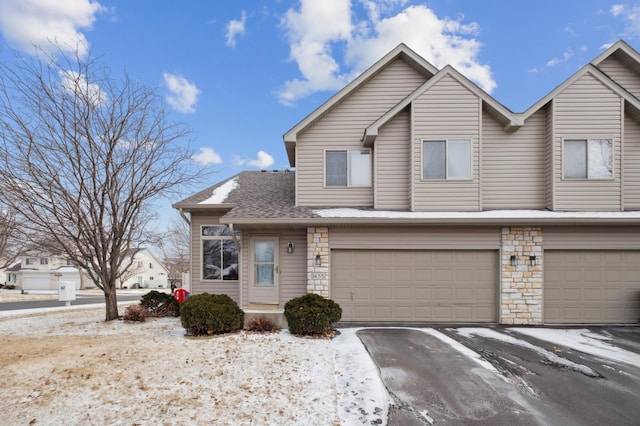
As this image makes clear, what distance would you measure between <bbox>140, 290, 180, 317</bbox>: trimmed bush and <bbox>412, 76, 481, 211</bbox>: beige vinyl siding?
7965 mm

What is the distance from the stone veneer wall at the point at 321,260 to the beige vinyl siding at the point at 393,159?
2.05 meters

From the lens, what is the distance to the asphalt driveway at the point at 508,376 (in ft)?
12.5

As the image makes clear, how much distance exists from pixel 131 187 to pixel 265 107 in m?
13.2

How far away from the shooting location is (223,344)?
6199 mm

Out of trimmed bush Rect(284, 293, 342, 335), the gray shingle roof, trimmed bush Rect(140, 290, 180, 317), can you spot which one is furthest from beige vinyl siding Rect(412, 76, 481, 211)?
trimmed bush Rect(140, 290, 180, 317)

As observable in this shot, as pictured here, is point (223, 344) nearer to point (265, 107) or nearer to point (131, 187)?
point (131, 187)

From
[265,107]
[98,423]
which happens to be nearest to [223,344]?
[98,423]

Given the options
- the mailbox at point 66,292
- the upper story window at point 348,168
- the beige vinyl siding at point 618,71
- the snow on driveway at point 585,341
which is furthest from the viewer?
the mailbox at point 66,292

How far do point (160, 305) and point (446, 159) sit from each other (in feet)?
31.9

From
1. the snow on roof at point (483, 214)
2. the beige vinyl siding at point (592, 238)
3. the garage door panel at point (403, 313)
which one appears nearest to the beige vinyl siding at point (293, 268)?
the snow on roof at point (483, 214)

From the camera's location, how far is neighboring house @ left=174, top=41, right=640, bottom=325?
8141 millimetres

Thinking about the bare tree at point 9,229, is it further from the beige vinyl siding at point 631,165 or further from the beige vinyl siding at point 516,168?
the beige vinyl siding at point 631,165

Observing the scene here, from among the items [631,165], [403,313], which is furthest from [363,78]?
[631,165]

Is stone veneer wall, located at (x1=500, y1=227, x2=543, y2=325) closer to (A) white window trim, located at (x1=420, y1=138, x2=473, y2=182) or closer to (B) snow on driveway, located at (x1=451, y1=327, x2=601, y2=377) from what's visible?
(B) snow on driveway, located at (x1=451, y1=327, x2=601, y2=377)
